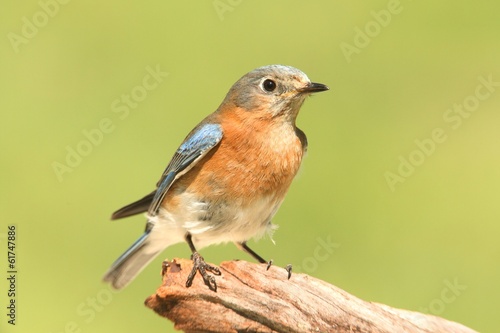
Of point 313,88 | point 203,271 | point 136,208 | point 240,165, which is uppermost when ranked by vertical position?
point 313,88

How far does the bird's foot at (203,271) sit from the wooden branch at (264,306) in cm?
3

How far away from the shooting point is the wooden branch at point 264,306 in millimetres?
4812

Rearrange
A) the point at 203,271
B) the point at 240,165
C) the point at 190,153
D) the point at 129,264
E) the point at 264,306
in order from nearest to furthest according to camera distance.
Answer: the point at 264,306
the point at 203,271
the point at 240,165
the point at 190,153
the point at 129,264

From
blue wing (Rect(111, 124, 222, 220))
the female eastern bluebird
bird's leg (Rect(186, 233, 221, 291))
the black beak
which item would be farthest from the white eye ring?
bird's leg (Rect(186, 233, 221, 291))

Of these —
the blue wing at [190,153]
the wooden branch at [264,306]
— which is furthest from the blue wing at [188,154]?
the wooden branch at [264,306]

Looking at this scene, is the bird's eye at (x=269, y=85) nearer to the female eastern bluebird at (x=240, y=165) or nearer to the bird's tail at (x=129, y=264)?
the female eastern bluebird at (x=240, y=165)

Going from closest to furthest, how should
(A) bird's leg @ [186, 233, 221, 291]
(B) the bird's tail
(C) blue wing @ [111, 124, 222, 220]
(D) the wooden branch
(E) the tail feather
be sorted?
(D) the wooden branch
(A) bird's leg @ [186, 233, 221, 291]
(C) blue wing @ [111, 124, 222, 220]
(E) the tail feather
(B) the bird's tail

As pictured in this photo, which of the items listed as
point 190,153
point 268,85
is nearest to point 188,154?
point 190,153

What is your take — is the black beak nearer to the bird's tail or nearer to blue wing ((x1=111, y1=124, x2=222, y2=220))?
A: blue wing ((x1=111, y1=124, x2=222, y2=220))

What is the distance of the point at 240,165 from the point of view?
5359mm

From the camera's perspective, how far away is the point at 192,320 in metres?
4.87

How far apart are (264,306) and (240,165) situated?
1.01 m

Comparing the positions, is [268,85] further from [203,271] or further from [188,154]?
[203,271]

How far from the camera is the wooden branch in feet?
15.8
